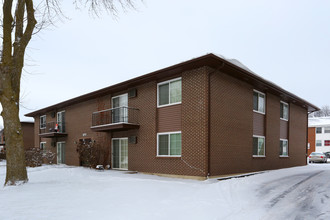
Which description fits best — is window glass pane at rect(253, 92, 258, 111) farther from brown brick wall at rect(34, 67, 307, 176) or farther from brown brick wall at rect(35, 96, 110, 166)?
brown brick wall at rect(35, 96, 110, 166)

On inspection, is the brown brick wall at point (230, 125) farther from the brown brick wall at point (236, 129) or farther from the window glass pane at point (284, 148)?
the window glass pane at point (284, 148)

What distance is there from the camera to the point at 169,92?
1323cm

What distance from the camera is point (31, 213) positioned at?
224 inches

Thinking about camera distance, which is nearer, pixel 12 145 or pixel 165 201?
pixel 165 201

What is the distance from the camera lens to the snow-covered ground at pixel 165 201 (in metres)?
5.79

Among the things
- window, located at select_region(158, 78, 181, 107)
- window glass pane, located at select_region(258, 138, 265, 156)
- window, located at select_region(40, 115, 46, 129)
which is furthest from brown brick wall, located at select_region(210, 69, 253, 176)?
window, located at select_region(40, 115, 46, 129)

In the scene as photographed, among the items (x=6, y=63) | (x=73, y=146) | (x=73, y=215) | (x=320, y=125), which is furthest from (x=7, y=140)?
(x=320, y=125)

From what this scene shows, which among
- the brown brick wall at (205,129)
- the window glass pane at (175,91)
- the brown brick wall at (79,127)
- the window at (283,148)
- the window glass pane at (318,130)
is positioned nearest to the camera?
the brown brick wall at (205,129)

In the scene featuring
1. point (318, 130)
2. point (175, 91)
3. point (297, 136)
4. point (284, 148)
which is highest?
point (175, 91)

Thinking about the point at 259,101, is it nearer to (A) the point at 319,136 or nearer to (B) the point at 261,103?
(B) the point at 261,103

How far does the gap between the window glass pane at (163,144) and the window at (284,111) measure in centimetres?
949

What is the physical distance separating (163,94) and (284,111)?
32.6 ft

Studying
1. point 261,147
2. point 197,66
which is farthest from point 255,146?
point 197,66

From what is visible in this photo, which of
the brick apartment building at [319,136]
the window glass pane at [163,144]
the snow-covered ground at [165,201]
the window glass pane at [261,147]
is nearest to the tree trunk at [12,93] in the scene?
the snow-covered ground at [165,201]
